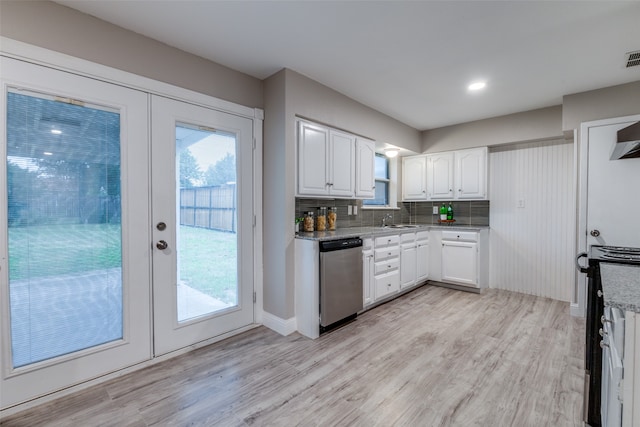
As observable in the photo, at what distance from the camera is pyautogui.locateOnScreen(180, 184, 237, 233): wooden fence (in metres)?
2.48

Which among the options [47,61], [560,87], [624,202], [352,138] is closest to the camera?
[47,61]

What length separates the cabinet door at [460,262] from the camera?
404cm

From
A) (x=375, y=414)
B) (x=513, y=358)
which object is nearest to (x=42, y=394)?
(x=375, y=414)

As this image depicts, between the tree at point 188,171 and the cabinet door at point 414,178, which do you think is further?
the cabinet door at point 414,178

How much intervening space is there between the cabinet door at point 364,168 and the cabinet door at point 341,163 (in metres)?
0.11

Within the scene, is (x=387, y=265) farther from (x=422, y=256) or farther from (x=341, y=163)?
(x=341, y=163)

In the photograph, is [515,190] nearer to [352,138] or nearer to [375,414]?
[352,138]

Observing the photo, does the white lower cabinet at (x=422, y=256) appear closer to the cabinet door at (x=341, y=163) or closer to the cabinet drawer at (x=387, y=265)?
the cabinet drawer at (x=387, y=265)

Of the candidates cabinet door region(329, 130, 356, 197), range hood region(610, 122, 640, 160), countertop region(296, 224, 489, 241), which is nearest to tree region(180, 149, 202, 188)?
countertop region(296, 224, 489, 241)

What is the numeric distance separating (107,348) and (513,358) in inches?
123

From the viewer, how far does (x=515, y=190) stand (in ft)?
13.7

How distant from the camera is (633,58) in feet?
8.11

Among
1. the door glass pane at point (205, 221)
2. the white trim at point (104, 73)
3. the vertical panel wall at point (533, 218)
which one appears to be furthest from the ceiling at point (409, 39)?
the vertical panel wall at point (533, 218)

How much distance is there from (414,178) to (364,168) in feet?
5.26
